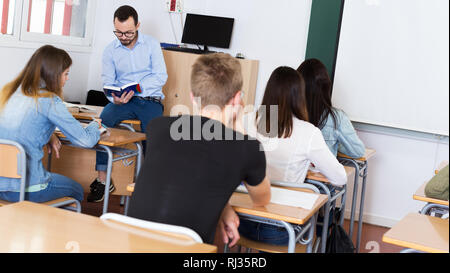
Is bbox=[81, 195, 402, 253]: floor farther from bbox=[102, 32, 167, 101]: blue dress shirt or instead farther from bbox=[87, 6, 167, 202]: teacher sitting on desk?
bbox=[102, 32, 167, 101]: blue dress shirt

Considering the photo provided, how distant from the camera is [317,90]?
3.39m

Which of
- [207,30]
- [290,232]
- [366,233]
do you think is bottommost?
[366,233]

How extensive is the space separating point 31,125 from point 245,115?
1142mm

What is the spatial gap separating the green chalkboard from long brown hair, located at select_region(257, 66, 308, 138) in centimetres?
222

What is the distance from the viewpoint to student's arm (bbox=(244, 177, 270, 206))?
82.2 inches

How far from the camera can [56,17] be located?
5477 mm

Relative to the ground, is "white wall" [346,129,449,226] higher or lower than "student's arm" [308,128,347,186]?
lower

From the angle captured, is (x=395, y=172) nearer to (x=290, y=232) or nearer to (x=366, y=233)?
(x=366, y=233)

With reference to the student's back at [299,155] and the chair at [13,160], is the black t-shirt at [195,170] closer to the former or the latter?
A: the student's back at [299,155]

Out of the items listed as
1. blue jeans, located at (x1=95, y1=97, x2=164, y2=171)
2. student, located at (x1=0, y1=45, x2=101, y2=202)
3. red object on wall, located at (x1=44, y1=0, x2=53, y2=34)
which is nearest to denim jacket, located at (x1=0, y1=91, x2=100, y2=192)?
student, located at (x1=0, y1=45, x2=101, y2=202)

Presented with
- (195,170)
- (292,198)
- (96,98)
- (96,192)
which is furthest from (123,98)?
(195,170)

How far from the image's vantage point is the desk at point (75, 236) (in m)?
1.61

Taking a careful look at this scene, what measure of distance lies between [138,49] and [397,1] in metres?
2.17
